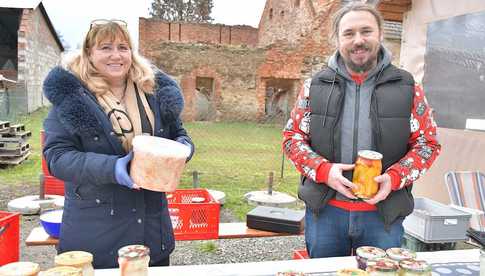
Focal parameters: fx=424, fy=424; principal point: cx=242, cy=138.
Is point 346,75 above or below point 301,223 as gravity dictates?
above

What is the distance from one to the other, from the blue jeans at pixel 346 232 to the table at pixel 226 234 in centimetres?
102

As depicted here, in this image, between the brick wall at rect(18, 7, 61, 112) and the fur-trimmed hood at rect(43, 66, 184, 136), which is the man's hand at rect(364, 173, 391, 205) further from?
the brick wall at rect(18, 7, 61, 112)

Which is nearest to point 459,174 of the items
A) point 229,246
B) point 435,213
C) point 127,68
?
point 435,213

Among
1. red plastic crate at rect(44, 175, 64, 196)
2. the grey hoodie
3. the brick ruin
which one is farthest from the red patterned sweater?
the brick ruin

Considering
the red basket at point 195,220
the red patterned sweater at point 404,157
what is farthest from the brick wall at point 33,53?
the red patterned sweater at point 404,157

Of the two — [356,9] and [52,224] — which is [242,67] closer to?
[52,224]

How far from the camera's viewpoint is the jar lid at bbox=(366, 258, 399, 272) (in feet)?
4.54

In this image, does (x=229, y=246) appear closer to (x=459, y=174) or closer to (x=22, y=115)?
(x=459, y=174)

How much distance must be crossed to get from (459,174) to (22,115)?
14.7 m

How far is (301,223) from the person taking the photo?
10.0 feet

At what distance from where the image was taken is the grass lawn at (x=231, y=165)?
23.0 ft

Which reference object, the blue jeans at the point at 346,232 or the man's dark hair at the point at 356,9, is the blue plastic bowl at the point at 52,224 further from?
the man's dark hair at the point at 356,9

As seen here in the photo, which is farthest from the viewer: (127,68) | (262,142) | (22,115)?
(22,115)

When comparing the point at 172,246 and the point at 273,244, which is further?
the point at 273,244
